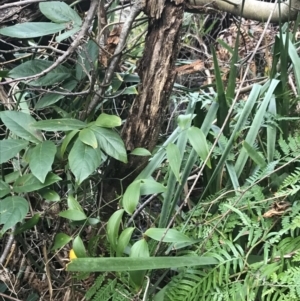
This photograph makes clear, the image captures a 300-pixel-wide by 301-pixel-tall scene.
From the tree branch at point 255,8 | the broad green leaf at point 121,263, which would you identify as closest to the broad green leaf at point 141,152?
the broad green leaf at point 121,263

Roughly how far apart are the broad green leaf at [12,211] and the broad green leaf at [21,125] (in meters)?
0.12

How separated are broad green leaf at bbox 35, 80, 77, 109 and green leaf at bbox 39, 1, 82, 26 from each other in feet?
0.54

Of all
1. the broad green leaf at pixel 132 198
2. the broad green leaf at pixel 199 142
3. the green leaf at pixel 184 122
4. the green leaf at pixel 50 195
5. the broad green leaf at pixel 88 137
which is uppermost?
the broad green leaf at pixel 88 137

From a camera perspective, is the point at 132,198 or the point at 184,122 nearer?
the point at 132,198

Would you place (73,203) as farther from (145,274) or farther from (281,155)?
(281,155)

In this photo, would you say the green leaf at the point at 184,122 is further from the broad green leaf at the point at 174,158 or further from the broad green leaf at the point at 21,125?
the broad green leaf at the point at 21,125

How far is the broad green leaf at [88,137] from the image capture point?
721 mm

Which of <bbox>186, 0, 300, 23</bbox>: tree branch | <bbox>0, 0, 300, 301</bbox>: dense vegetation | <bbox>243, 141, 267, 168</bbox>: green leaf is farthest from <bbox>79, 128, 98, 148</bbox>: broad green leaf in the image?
<bbox>186, 0, 300, 23</bbox>: tree branch

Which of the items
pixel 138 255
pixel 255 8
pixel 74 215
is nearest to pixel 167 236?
pixel 138 255

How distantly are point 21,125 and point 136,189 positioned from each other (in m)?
0.27

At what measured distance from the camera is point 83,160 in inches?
28.3

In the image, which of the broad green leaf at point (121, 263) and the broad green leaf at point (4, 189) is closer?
the broad green leaf at point (121, 263)

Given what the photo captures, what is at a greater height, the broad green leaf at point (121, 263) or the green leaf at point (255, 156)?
the green leaf at point (255, 156)

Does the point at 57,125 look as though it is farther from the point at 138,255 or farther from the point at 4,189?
the point at 138,255
